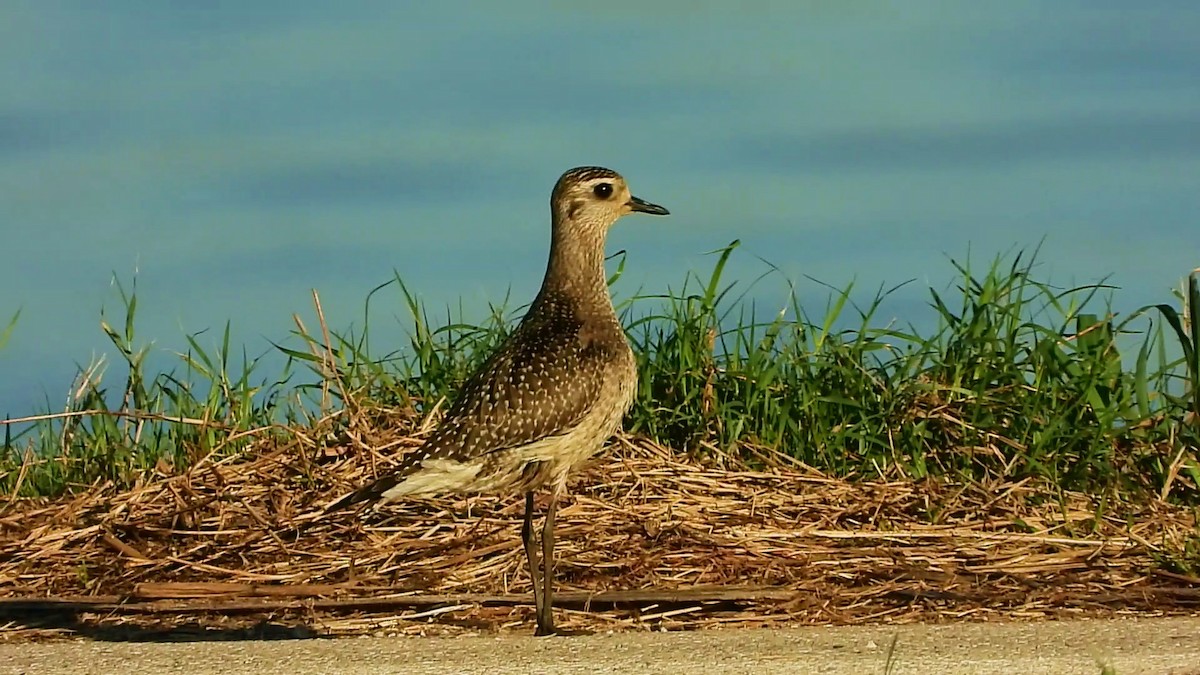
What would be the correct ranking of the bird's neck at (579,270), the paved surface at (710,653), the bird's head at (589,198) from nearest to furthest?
the paved surface at (710,653) < the bird's neck at (579,270) < the bird's head at (589,198)

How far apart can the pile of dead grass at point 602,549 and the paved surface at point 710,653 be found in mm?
902

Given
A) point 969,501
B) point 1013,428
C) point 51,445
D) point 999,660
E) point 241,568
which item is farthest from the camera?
point 51,445

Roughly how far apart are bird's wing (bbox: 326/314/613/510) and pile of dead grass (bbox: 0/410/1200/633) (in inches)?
24.6

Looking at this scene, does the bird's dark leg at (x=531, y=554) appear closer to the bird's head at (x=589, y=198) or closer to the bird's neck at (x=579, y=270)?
the bird's neck at (x=579, y=270)

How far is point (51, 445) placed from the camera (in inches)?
426

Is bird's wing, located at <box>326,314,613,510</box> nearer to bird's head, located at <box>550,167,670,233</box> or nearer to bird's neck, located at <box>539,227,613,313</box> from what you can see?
bird's neck, located at <box>539,227,613,313</box>

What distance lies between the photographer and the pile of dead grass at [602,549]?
25.8 feet

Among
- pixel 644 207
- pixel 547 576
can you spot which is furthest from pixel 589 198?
pixel 547 576

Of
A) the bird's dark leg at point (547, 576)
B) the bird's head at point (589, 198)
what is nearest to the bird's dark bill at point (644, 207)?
the bird's head at point (589, 198)

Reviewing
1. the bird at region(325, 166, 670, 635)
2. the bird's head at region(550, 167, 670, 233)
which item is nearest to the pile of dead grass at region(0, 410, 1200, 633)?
the bird at region(325, 166, 670, 635)

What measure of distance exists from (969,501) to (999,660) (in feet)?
10.9

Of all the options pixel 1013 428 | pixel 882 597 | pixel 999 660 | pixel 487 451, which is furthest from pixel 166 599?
pixel 1013 428

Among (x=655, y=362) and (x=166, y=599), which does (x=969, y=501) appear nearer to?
(x=655, y=362)

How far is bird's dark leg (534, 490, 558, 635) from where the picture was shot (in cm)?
749
